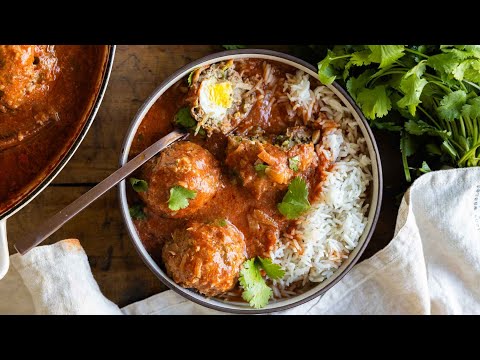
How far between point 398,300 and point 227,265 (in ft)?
3.72

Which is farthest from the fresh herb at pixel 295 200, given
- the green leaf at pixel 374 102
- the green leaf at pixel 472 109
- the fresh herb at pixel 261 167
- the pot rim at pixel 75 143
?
the pot rim at pixel 75 143

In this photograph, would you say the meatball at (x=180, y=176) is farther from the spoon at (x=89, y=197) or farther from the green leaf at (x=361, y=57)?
the green leaf at (x=361, y=57)

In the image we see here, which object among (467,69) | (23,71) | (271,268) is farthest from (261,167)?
(23,71)

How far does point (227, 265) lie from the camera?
12.1 feet

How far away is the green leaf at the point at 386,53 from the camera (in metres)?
3.59

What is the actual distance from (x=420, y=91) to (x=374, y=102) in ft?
0.87

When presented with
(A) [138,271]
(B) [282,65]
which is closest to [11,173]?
(A) [138,271]

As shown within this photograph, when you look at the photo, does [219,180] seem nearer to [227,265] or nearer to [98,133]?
[227,265]

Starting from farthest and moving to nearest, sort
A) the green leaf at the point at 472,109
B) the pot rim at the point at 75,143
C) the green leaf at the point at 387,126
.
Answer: the green leaf at the point at 387,126
the green leaf at the point at 472,109
the pot rim at the point at 75,143

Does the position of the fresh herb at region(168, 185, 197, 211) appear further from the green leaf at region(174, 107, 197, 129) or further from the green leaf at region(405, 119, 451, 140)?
the green leaf at region(405, 119, 451, 140)

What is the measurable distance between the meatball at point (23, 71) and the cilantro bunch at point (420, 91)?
153cm

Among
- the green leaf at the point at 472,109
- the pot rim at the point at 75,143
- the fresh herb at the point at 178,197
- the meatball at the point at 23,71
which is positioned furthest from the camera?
the green leaf at the point at 472,109

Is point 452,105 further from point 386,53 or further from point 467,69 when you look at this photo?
point 386,53

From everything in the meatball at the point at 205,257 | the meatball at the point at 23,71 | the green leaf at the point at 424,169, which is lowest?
the meatball at the point at 205,257
